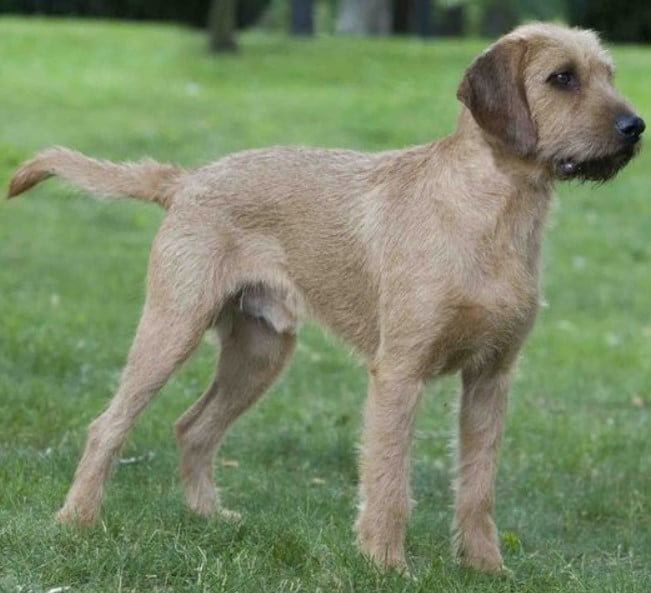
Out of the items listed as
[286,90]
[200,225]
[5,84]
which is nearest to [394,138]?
[286,90]

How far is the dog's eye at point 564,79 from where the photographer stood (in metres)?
5.72

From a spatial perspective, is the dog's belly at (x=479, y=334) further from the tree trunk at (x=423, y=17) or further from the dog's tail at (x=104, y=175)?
the tree trunk at (x=423, y=17)

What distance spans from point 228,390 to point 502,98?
2.09 m

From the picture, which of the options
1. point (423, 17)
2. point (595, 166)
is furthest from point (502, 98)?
point (423, 17)

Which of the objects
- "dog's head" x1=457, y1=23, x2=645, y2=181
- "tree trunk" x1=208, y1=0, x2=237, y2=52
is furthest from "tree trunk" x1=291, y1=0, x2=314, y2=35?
"dog's head" x1=457, y1=23, x2=645, y2=181

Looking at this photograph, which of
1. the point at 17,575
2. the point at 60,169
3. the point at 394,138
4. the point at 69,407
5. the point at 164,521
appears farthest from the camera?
the point at 394,138

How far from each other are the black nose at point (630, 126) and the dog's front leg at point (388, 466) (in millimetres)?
1235

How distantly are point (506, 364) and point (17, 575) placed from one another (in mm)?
2114

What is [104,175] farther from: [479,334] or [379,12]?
[379,12]

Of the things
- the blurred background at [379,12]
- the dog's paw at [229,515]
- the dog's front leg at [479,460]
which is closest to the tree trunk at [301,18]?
the blurred background at [379,12]

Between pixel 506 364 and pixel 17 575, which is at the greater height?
pixel 506 364

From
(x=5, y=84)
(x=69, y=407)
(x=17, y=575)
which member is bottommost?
(x=5, y=84)

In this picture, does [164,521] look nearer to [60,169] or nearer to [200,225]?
[200,225]

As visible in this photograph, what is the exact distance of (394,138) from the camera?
63.9 ft
